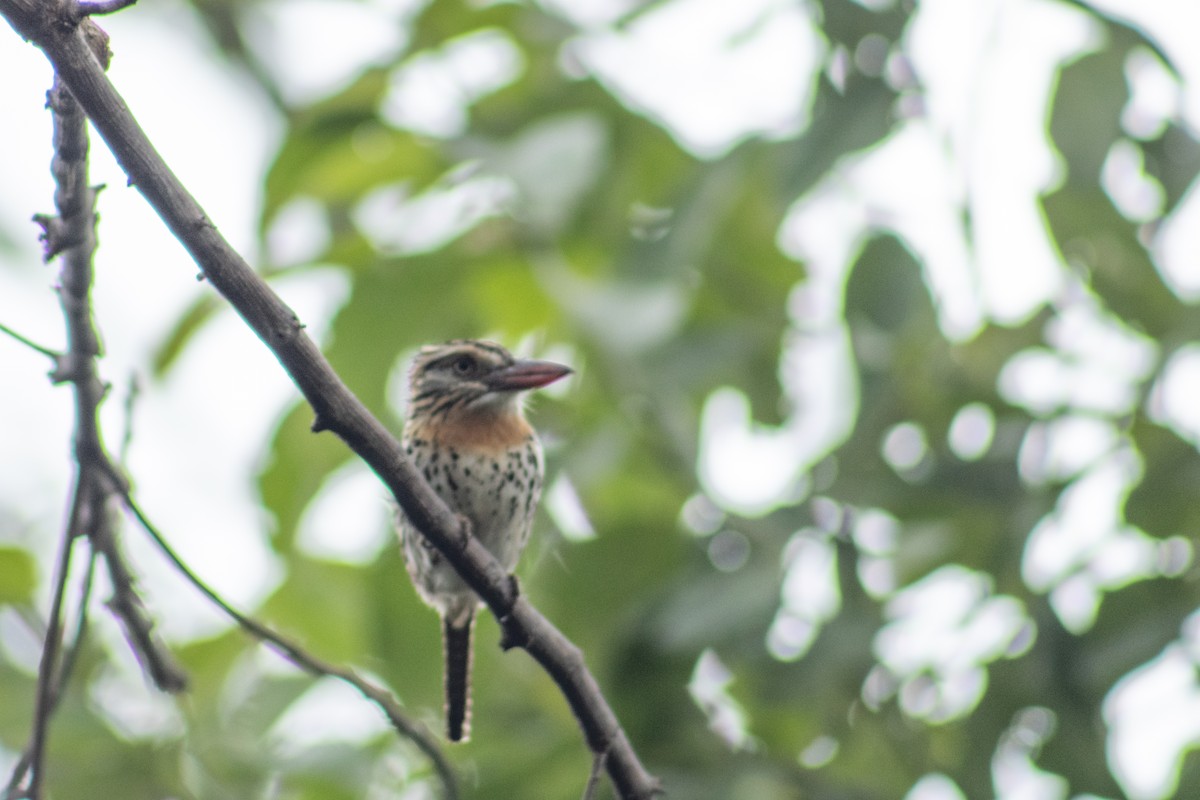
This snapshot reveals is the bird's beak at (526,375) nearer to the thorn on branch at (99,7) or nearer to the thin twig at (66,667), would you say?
the thin twig at (66,667)

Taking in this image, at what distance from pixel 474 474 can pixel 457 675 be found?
2.10 feet

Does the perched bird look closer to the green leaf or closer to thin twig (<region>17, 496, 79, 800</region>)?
the green leaf

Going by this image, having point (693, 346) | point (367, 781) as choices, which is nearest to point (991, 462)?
point (693, 346)

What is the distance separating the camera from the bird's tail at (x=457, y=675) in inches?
169

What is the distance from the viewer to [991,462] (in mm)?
4273

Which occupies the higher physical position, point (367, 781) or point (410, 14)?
point (410, 14)

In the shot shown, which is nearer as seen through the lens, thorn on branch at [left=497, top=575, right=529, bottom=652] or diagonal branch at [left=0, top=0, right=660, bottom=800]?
diagonal branch at [left=0, top=0, right=660, bottom=800]

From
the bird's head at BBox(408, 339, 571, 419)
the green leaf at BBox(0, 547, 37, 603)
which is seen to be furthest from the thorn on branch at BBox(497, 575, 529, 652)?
the green leaf at BBox(0, 547, 37, 603)

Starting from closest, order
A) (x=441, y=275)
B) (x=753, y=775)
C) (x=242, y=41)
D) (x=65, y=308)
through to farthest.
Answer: (x=65, y=308) → (x=753, y=775) → (x=441, y=275) → (x=242, y=41)

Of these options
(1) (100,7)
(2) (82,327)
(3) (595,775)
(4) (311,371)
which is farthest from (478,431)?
(1) (100,7)

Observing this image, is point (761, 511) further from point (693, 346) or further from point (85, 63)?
point (85, 63)

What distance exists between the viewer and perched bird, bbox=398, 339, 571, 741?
451cm

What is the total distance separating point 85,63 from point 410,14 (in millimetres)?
2488

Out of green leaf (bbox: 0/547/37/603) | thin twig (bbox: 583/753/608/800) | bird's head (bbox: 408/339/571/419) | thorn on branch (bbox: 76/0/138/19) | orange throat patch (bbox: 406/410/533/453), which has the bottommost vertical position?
thin twig (bbox: 583/753/608/800)
